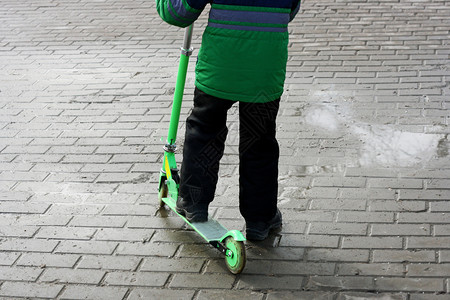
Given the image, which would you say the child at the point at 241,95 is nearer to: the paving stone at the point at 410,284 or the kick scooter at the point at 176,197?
the kick scooter at the point at 176,197

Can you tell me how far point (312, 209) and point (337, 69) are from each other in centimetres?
280

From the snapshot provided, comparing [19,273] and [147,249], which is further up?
[19,273]

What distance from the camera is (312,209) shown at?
15.7 ft

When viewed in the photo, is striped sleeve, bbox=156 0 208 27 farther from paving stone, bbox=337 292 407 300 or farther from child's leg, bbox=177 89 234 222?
paving stone, bbox=337 292 407 300

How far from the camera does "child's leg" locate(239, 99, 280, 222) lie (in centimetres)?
410

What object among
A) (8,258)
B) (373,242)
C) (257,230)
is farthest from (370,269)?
(8,258)

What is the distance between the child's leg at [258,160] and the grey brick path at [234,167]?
22cm

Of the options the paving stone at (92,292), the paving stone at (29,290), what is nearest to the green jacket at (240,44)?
the paving stone at (92,292)

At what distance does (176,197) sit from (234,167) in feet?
3.00

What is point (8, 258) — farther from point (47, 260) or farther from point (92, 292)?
point (92, 292)

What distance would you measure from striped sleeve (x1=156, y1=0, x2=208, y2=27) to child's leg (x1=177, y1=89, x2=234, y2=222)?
0.39 m

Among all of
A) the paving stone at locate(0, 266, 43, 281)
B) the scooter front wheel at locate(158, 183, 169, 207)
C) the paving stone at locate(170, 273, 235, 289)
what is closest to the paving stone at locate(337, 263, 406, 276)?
the paving stone at locate(170, 273, 235, 289)

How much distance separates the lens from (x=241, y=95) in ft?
13.1

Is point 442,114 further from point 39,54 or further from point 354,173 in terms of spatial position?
point 39,54
